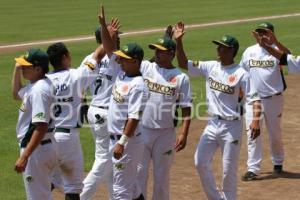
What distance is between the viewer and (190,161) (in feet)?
40.4

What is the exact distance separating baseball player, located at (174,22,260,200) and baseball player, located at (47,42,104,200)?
1729 millimetres

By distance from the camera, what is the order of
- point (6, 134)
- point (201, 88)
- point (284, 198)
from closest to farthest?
1. point (284, 198)
2. point (6, 134)
3. point (201, 88)

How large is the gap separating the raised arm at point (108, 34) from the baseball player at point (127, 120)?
44 centimetres

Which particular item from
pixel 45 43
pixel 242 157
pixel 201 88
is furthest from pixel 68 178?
pixel 45 43

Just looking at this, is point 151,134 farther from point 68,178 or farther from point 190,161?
point 190,161

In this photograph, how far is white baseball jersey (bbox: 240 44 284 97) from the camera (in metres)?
11.2

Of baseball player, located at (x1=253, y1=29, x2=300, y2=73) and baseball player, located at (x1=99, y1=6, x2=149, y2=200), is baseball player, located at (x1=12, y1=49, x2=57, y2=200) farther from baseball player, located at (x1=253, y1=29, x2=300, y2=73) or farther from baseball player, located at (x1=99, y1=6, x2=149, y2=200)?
baseball player, located at (x1=253, y1=29, x2=300, y2=73)

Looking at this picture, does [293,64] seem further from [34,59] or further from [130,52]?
[34,59]

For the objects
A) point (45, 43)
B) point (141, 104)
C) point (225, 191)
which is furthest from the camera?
point (45, 43)

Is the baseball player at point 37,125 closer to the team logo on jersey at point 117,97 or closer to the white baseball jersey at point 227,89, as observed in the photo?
the team logo on jersey at point 117,97

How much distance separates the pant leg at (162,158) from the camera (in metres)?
8.95

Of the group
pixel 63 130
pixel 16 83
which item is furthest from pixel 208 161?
pixel 16 83

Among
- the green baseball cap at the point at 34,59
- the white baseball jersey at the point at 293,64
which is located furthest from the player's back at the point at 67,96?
the white baseball jersey at the point at 293,64

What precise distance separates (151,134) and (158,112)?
1.02 ft
